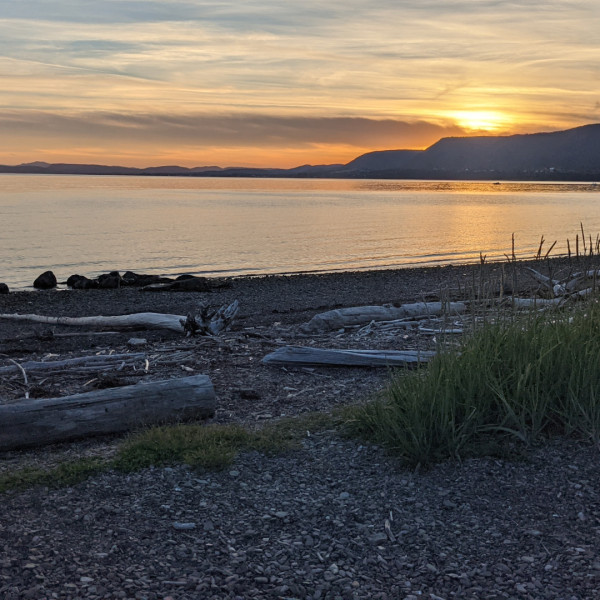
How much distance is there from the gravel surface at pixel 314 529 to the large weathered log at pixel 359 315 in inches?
246

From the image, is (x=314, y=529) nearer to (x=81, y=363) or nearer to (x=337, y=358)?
(x=337, y=358)

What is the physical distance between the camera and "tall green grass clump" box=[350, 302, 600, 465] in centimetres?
588

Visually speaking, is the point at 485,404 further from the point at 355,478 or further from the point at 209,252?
the point at 209,252

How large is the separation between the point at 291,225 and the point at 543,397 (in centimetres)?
5442

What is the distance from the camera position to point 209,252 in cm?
3919

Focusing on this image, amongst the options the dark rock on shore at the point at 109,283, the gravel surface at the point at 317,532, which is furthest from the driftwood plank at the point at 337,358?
the dark rock on shore at the point at 109,283

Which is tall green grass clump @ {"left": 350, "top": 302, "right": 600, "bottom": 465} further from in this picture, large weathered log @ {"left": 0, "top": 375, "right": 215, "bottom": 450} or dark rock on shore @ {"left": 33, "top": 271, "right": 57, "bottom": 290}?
dark rock on shore @ {"left": 33, "top": 271, "right": 57, "bottom": 290}

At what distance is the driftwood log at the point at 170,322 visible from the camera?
495 inches

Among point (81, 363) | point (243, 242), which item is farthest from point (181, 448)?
point (243, 242)

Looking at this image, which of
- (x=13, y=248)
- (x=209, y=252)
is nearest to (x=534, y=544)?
(x=209, y=252)

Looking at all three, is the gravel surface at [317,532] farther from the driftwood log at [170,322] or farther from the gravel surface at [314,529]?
the driftwood log at [170,322]

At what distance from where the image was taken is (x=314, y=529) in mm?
4898

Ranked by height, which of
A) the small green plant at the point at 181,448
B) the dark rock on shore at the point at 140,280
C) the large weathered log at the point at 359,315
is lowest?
the dark rock on shore at the point at 140,280

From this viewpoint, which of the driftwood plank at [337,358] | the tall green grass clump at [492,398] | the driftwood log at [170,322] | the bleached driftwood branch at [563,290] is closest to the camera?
the tall green grass clump at [492,398]
